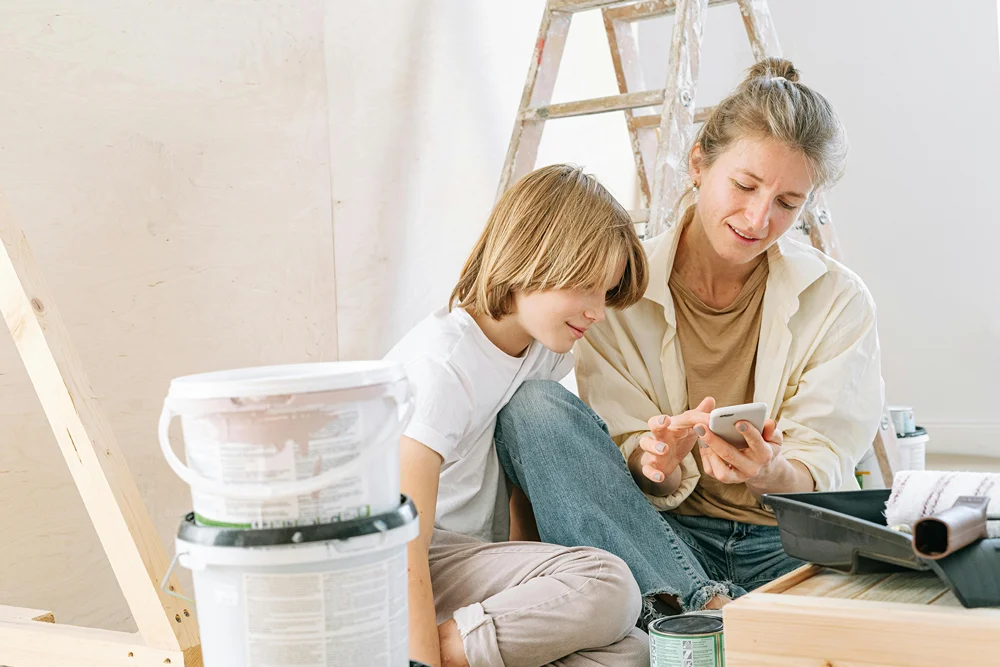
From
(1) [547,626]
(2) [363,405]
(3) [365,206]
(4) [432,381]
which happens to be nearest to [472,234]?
(3) [365,206]

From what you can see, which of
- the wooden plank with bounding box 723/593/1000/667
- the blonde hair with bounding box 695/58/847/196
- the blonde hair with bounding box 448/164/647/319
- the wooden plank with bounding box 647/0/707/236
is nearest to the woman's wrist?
the blonde hair with bounding box 448/164/647/319

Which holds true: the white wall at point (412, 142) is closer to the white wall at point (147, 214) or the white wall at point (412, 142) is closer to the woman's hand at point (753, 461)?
the white wall at point (147, 214)

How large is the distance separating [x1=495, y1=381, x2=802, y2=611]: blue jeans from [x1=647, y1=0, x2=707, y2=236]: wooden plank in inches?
29.3

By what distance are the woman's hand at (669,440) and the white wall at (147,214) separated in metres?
0.83

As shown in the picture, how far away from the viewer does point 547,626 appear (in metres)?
1.27

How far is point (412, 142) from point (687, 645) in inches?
57.6

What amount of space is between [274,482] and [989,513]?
24.2 inches

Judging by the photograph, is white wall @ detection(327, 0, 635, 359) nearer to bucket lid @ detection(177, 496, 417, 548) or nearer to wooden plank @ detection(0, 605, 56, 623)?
wooden plank @ detection(0, 605, 56, 623)

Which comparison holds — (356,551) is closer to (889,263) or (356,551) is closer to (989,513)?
(989,513)

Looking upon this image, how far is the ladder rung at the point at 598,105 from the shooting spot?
2.27m

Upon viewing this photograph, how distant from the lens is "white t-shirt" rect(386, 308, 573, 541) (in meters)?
1.42

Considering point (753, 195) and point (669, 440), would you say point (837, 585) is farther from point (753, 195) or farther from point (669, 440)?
point (753, 195)

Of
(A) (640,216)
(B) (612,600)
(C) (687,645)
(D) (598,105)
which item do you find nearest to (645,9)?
(D) (598,105)

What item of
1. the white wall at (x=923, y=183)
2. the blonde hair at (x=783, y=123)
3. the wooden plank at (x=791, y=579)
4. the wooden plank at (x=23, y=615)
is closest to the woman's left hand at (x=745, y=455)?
the wooden plank at (x=791, y=579)
